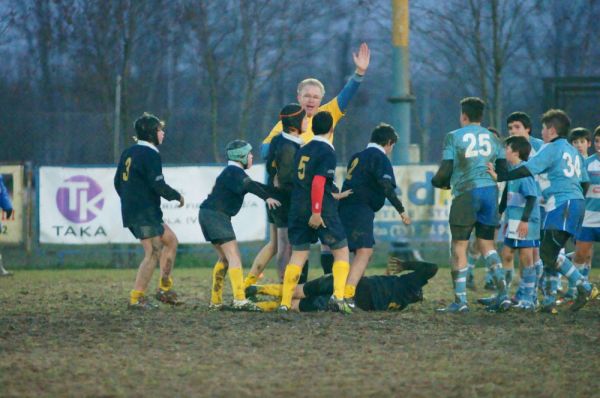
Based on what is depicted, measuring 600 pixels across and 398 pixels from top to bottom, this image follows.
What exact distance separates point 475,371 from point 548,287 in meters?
4.08

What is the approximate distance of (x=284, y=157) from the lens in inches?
416

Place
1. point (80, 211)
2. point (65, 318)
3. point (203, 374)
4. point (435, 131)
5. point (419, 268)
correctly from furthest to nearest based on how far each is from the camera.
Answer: point (435, 131) → point (80, 211) → point (419, 268) → point (65, 318) → point (203, 374)

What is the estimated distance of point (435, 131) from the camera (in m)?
24.1

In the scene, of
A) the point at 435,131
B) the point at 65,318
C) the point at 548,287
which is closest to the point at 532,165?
the point at 548,287

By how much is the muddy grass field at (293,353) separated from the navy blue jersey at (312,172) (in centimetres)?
100

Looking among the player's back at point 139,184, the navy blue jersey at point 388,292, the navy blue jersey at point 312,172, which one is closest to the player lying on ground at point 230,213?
the navy blue jersey at point 312,172

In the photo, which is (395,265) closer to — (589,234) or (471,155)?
(471,155)

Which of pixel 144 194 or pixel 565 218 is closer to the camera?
pixel 565 218

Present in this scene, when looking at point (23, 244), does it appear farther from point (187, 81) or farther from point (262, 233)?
point (187, 81)

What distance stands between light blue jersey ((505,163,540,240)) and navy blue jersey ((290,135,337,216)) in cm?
186

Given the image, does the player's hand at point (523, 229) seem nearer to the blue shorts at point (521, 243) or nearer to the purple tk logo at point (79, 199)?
the blue shorts at point (521, 243)

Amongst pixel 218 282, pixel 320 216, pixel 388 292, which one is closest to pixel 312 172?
pixel 320 216

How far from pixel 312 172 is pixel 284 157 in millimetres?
659

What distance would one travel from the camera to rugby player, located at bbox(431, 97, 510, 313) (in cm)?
1026
